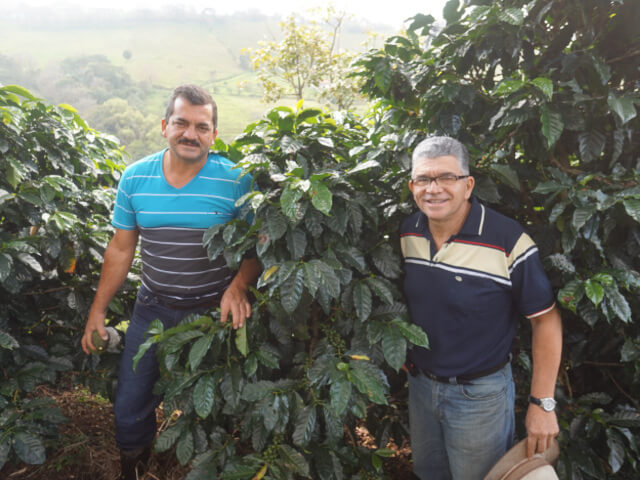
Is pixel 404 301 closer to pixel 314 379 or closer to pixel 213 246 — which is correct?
pixel 314 379

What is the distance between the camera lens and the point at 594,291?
138 cm

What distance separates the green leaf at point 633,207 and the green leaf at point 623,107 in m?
0.26

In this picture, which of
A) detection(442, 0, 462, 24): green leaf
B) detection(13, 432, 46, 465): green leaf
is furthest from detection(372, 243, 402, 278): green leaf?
detection(13, 432, 46, 465): green leaf

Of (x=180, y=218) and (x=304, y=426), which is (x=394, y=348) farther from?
(x=180, y=218)

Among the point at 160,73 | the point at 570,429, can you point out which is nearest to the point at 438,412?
the point at 570,429

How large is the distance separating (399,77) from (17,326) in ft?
7.60

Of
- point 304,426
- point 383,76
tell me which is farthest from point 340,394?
point 383,76

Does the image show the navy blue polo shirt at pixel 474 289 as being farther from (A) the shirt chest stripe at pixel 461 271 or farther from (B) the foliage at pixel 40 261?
(B) the foliage at pixel 40 261

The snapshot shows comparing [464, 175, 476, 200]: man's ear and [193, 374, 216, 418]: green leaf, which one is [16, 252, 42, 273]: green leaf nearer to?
[193, 374, 216, 418]: green leaf

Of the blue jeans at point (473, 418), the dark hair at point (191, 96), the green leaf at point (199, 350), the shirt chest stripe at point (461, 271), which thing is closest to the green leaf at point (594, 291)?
the shirt chest stripe at point (461, 271)

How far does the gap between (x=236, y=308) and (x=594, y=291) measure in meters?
1.29

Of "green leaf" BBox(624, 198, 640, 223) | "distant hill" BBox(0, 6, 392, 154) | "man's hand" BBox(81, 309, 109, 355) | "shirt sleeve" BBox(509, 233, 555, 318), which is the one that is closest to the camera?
"green leaf" BBox(624, 198, 640, 223)

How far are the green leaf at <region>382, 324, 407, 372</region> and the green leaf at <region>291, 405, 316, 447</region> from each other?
1.09 ft

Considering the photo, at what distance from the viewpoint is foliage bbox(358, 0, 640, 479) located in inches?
57.7
